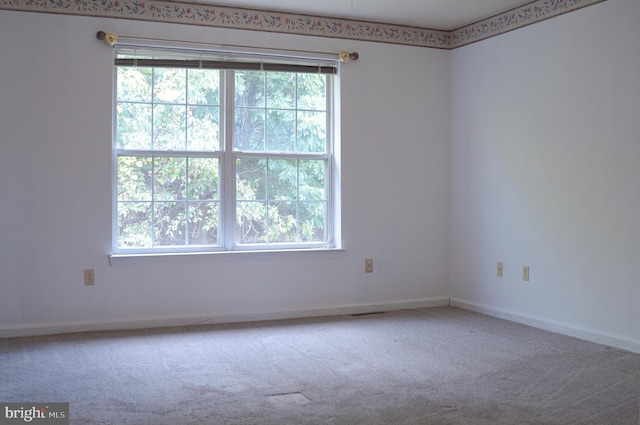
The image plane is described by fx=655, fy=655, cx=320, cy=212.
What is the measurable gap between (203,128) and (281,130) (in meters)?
0.63

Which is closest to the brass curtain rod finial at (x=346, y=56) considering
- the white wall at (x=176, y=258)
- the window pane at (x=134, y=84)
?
the white wall at (x=176, y=258)

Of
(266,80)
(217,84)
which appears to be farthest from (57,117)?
(266,80)

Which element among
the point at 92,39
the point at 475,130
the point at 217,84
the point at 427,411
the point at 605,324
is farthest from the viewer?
the point at 475,130

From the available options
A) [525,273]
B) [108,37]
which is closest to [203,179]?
[108,37]

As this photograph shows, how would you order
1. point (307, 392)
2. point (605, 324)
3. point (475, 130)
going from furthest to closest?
point (475, 130) → point (605, 324) → point (307, 392)

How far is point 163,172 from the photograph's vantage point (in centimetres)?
497

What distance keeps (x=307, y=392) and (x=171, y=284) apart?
1.95m

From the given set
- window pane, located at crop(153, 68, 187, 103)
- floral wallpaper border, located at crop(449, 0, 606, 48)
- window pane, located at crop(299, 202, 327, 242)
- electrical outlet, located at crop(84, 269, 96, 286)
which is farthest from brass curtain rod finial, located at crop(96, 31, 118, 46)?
floral wallpaper border, located at crop(449, 0, 606, 48)

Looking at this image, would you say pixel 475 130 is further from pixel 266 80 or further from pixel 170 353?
pixel 170 353

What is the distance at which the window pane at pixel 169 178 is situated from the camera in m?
4.96

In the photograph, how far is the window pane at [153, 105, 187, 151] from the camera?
4.95 m

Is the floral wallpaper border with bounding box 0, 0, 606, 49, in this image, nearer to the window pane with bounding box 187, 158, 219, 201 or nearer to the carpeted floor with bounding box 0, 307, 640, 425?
the window pane with bounding box 187, 158, 219, 201

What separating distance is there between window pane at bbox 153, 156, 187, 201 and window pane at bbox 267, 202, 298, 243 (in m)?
0.73

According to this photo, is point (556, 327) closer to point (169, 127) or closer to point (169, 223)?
point (169, 223)
